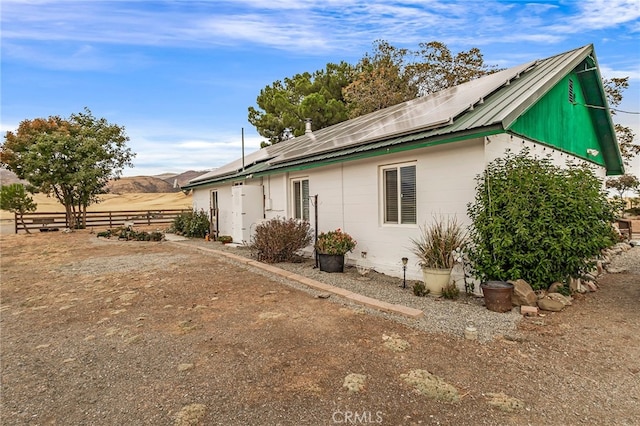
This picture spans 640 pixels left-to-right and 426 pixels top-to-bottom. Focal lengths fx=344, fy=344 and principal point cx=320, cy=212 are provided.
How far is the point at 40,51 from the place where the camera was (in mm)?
9086

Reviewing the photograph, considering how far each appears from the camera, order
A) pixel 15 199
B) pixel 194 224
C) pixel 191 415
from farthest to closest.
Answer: pixel 15 199 → pixel 194 224 → pixel 191 415

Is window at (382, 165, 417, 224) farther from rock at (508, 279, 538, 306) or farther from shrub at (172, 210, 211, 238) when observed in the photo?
shrub at (172, 210, 211, 238)

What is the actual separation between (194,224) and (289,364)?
1317 cm

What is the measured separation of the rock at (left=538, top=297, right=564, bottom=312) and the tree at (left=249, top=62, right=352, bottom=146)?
18.8 m

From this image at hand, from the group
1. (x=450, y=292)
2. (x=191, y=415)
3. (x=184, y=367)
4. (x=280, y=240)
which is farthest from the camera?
(x=280, y=240)

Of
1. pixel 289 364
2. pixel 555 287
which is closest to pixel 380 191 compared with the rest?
pixel 555 287

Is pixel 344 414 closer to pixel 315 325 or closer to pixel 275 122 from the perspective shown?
pixel 315 325

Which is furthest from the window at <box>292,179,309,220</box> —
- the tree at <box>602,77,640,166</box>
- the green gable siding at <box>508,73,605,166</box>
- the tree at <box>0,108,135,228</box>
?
the tree at <box>0,108,135,228</box>

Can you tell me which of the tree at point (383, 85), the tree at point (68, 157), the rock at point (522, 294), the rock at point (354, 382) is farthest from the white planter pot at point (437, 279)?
the tree at point (68, 157)

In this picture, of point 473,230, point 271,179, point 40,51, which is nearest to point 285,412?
point 473,230

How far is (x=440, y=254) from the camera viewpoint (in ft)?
18.5

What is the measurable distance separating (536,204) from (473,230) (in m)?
0.96

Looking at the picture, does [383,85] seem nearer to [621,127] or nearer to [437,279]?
[621,127]

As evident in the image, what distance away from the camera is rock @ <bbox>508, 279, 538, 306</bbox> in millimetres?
4863
